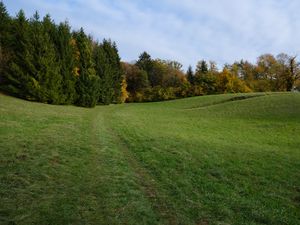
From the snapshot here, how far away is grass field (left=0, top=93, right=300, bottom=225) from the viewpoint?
26.8 feet

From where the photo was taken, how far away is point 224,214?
848 centimetres

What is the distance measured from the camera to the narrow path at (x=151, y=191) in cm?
806

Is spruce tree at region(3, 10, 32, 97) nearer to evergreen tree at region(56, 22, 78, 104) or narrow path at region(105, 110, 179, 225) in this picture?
evergreen tree at region(56, 22, 78, 104)

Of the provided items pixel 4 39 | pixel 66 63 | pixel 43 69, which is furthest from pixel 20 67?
pixel 66 63

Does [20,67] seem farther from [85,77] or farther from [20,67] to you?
[85,77]

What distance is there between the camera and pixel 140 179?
1138 cm

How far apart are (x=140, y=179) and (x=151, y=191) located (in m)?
1.41

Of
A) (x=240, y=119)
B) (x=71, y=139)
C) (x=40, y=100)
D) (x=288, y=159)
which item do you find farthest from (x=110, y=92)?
(x=288, y=159)

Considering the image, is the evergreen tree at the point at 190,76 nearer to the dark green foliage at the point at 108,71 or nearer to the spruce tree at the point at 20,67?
the dark green foliage at the point at 108,71

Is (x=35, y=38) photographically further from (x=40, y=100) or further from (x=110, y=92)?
(x=110, y=92)

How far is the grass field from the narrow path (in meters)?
0.03

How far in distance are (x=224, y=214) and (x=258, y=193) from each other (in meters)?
2.57

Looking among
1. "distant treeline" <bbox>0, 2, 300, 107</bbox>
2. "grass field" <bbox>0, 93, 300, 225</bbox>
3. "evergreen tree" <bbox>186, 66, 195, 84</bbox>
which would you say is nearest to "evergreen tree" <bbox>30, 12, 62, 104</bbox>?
"distant treeline" <bbox>0, 2, 300, 107</bbox>

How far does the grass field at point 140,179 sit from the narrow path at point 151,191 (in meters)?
0.03
